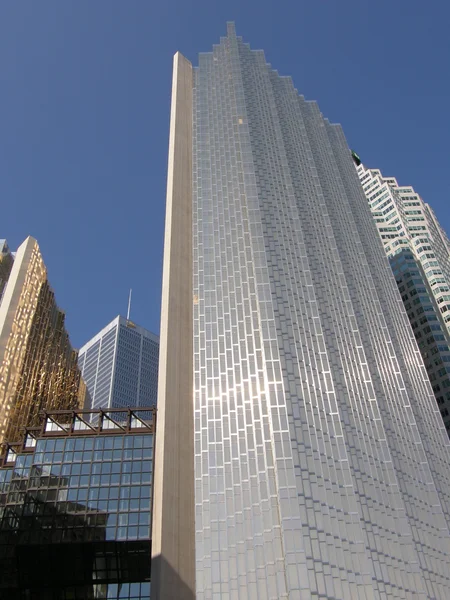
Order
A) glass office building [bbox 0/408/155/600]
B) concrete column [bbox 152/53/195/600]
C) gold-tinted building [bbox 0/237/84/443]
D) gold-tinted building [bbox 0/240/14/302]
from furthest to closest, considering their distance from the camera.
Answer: gold-tinted building [bbox 0/240/14/302]
gold-tinted building [bbox 0/237/84/443]
glass office building [bbox 0/408/155/600]
concrete column [bbox 152/53/195/600]

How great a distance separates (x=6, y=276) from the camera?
12288 centimetres

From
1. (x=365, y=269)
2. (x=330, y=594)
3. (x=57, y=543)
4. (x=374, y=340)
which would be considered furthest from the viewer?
(x=365, y=269)

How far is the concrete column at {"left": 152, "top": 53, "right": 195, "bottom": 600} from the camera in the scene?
60.5m

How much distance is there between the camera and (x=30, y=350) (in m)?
103

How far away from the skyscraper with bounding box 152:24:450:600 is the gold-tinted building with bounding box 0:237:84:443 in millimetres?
28871

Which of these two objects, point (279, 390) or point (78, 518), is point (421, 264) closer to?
point (279, 390)

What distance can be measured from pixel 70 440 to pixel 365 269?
6178 centimetres

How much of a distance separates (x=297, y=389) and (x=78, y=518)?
102ft

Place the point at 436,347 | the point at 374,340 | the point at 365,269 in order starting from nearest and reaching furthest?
the point at 374,340 → the point at 365,269 → the point at 436,347

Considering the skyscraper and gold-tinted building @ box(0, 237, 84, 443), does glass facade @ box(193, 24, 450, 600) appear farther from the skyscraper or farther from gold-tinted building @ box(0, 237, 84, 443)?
gold-tinted building @ box(0, 237, 84, 443)

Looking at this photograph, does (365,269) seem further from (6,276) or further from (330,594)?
(6,276)

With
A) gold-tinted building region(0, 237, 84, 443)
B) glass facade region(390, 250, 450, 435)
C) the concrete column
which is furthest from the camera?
glass facade region(390, 250, 450, 435)

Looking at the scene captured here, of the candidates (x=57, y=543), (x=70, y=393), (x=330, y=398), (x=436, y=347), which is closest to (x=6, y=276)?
(x=70, y=393)

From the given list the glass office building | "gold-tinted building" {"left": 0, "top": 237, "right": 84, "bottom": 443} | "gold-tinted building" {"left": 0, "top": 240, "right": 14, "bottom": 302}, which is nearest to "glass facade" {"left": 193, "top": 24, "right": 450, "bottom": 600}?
the glass office building
